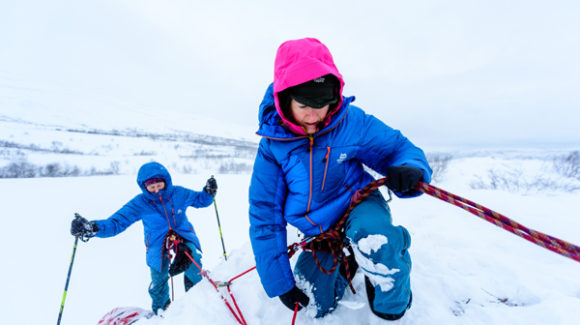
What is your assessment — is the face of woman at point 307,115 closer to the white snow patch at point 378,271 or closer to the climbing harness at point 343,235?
the climbing harness at point 343,235

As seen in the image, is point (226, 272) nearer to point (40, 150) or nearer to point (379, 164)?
point (379, 164)

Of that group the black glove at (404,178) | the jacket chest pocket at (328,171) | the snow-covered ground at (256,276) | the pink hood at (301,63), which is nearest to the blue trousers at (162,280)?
the snow-covered ground at (256,276)

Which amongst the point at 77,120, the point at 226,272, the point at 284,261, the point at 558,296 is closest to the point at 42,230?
the point at 226,272

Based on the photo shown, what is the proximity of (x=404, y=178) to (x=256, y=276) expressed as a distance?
1.49 meters

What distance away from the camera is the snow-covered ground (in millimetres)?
1498

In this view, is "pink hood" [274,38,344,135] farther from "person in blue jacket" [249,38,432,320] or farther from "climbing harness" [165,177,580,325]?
"climbing harness" [165,177,580,325]

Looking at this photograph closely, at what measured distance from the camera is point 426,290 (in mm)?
1637

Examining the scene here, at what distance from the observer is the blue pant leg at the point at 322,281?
1521 mm

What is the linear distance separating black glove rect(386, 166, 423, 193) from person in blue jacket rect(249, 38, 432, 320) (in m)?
0.01

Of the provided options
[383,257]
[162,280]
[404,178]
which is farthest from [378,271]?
[162,280]

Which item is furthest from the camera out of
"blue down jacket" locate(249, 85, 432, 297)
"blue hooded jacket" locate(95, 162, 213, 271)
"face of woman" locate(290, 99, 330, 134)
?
"blue hooded jacket" locate(95, 162, 213, 271)

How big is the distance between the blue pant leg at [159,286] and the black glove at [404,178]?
2870mm

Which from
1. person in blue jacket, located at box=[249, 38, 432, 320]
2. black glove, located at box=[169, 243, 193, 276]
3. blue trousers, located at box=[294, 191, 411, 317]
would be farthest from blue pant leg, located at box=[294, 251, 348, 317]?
black glove, located at box=[169, 243, 193, 276]

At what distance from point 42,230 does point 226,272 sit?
5.95 metres
